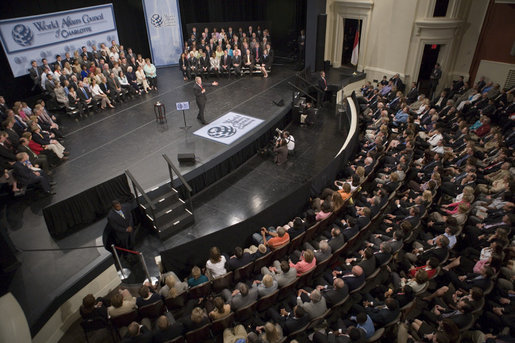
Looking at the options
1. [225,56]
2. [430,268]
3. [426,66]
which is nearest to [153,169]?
[430,268]

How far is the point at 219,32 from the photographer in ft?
48.8

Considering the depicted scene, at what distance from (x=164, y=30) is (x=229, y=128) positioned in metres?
7.07

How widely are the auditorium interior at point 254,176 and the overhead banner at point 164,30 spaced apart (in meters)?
0.08

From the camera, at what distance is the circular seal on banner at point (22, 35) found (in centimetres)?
999

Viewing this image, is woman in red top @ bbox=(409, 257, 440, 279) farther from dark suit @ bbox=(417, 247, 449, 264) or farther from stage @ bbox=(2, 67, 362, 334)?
stage @ bbox=(2, 67, 362, 334)

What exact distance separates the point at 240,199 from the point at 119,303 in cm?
385

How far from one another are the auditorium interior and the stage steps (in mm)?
32

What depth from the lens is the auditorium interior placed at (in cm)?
501

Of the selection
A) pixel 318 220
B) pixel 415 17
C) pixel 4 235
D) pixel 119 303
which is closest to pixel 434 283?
pixel 318 220

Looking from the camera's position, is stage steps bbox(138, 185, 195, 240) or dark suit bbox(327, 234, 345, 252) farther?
stage steps bbox(138, 185, 195, 240)

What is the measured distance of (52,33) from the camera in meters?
10.9

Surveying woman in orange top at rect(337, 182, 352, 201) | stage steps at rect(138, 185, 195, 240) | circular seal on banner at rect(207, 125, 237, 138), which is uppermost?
circular seal on banner at rect(207, 125, 237, 138)

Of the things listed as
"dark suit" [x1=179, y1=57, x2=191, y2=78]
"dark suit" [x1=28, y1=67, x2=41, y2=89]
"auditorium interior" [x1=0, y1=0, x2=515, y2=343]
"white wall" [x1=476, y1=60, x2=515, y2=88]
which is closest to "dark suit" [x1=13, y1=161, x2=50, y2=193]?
"auditorium interior" [x1=0, y1=0, x2=515, y2=343]

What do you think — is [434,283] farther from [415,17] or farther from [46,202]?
[415,17]
